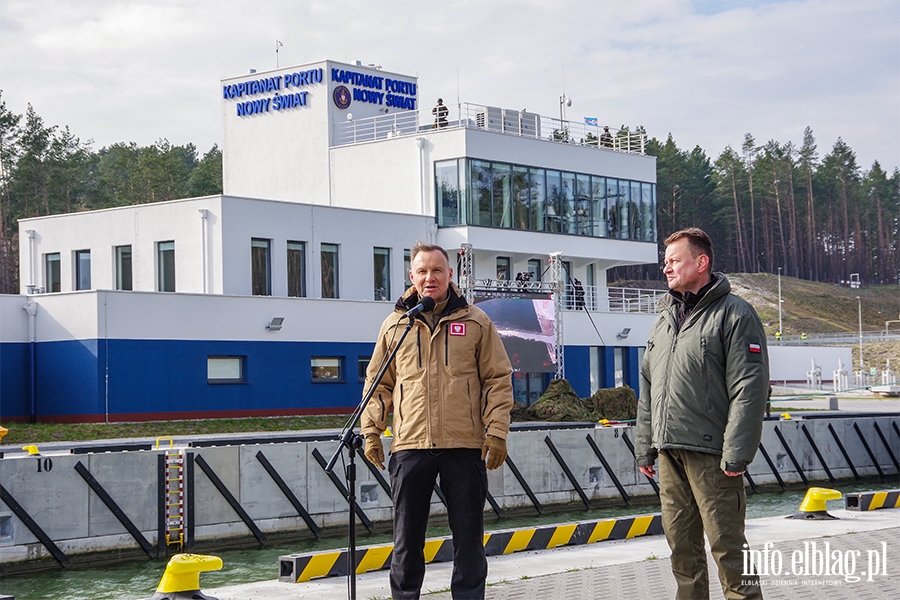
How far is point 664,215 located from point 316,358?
283ft

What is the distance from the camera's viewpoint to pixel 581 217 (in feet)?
155

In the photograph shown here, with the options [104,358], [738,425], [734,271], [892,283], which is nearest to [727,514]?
[738,425]

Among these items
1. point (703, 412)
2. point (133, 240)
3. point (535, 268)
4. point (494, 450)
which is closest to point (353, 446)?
point (494, 450)

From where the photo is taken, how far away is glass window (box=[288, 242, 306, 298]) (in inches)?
1506

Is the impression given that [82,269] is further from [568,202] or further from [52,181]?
[52,181]

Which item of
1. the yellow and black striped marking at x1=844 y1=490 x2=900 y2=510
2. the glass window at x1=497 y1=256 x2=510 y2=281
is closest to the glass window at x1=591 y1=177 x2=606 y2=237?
the glass window at x1=497 y1=256 x2=510 y2=281

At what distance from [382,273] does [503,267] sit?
639 cm

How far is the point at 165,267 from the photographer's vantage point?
37938 mm

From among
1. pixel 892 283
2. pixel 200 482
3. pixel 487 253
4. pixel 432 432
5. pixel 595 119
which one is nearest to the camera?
pixel 432 432

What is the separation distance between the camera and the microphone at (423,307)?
23.3 ft

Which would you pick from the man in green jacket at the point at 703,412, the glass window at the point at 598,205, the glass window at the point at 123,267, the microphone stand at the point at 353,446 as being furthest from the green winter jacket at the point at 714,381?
the glass window at the point at 598,205

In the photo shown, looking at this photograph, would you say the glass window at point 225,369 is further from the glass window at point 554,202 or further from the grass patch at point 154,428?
the glass window at point 554,202

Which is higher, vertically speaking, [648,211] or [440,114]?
[440,114]

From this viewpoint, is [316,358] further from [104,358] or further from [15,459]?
[15,459]
